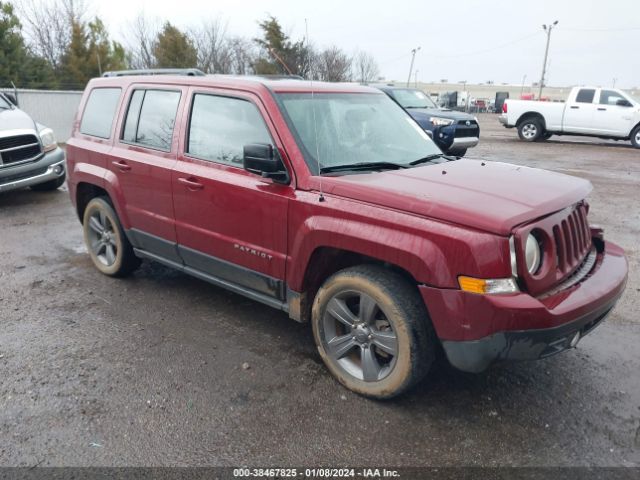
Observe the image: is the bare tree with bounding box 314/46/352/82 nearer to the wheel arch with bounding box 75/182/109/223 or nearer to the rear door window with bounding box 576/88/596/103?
the rear door window with bounding box 576/88/596/103

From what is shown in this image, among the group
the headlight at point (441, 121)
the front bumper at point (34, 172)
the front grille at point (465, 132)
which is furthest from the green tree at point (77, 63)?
the front grille at point (465, 132)

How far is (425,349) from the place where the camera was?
9.23 feet

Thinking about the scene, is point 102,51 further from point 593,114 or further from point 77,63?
point 593,114

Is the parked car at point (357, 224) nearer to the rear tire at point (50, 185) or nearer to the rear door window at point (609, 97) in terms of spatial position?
the rear tire at point (50, 185)

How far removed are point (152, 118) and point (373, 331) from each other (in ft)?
8.52

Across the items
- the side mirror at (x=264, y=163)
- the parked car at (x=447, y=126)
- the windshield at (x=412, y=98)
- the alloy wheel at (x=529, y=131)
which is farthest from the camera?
the alloy wheel at (x=529, y=131)

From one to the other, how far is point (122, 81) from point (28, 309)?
84.9 inches

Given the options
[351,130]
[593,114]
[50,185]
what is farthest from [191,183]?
[593,114]

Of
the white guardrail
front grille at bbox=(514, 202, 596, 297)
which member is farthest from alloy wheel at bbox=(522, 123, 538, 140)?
front grille at bbox=(514, 202, 596, 297)

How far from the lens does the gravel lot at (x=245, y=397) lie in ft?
8.71

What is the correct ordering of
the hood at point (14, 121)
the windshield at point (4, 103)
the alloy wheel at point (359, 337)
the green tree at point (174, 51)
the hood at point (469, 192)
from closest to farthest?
the hood at point (469, 192)
the alloy wheel at point (359, 337)
the hood at point (14, 121)
the windshield at point (4, 103)
the green tree at point (174, 51)

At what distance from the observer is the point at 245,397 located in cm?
310

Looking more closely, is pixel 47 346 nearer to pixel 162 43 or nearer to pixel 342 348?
pixel 342 348

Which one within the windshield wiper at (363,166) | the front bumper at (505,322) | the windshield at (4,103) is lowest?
the front bumper at (505,322)
